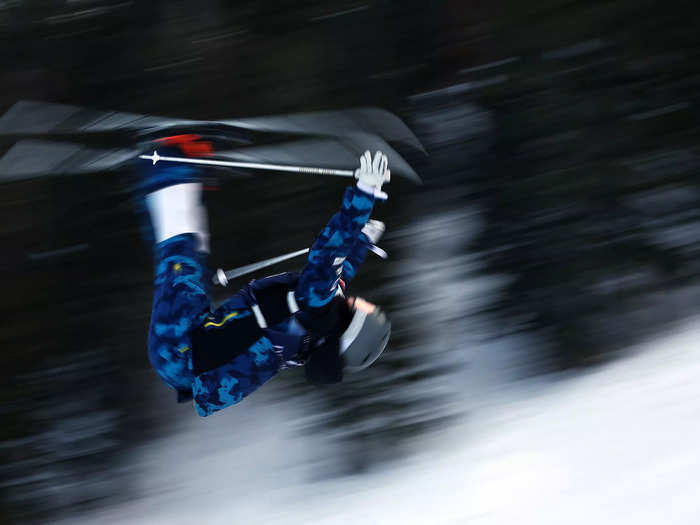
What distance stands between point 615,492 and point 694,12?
2.19m

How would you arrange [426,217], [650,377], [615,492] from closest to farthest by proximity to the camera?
[615,492] → [650,377] → [426,217]

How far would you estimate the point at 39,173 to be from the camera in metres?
2.31

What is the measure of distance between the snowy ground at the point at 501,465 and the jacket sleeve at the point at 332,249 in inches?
54.2

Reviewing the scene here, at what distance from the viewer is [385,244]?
3305 millimetres

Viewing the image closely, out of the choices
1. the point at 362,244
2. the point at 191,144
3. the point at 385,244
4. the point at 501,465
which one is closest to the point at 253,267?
the point at 362,244

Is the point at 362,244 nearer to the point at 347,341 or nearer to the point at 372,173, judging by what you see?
the point at 347,341

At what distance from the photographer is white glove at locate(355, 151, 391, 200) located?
5.81ft

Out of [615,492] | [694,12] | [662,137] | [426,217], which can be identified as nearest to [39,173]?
[426,217]

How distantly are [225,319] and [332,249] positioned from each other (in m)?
0.47

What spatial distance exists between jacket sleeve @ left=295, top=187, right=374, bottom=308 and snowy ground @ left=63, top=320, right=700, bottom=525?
1377 mm

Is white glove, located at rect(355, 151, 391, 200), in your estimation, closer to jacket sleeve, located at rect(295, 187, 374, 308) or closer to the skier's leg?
jacket sleeve, located at rect(295, 187, 374, 308)

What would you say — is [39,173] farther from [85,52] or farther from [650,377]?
[650,377]

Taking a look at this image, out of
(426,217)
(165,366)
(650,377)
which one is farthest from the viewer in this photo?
(426,217)

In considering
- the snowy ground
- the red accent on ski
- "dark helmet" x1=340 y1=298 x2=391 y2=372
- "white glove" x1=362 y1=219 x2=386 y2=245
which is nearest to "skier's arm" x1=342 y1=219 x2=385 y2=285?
"white glove" x1=362 y1=219 x2=386 y2=245
